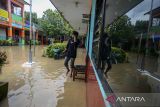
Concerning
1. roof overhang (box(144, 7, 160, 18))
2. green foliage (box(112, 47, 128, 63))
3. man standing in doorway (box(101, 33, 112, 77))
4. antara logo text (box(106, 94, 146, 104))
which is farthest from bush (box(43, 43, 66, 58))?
roof overhang (box(144, 7, 160, 18))

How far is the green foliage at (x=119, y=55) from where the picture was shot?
1485mm

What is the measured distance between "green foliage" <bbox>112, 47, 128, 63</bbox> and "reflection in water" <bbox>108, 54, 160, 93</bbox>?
58mm

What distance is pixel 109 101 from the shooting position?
4.22 ft

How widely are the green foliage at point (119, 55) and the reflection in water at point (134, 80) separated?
6 centimetres

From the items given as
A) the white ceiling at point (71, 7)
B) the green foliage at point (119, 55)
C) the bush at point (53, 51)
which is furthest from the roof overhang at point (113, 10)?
the bush at point (53, 51)

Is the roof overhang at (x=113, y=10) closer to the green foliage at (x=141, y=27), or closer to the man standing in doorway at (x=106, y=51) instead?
the man standing in doorway at (x=106, y=51)

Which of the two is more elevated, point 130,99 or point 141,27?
point 141,27

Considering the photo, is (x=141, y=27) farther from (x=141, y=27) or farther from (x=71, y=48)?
(x=71, y=48)

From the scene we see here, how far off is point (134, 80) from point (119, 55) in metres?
0.35

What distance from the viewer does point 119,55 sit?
5.48 feet

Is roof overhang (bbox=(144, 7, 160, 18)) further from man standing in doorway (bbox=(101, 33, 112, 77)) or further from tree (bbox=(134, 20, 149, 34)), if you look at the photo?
man standing in doorway (bbox=(101, 33, 112, 77))

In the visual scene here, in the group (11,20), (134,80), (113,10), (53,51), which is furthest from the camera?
(11,20)

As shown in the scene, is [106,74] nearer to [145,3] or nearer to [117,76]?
[117,76]

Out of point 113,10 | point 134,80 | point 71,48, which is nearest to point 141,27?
point 134,80
